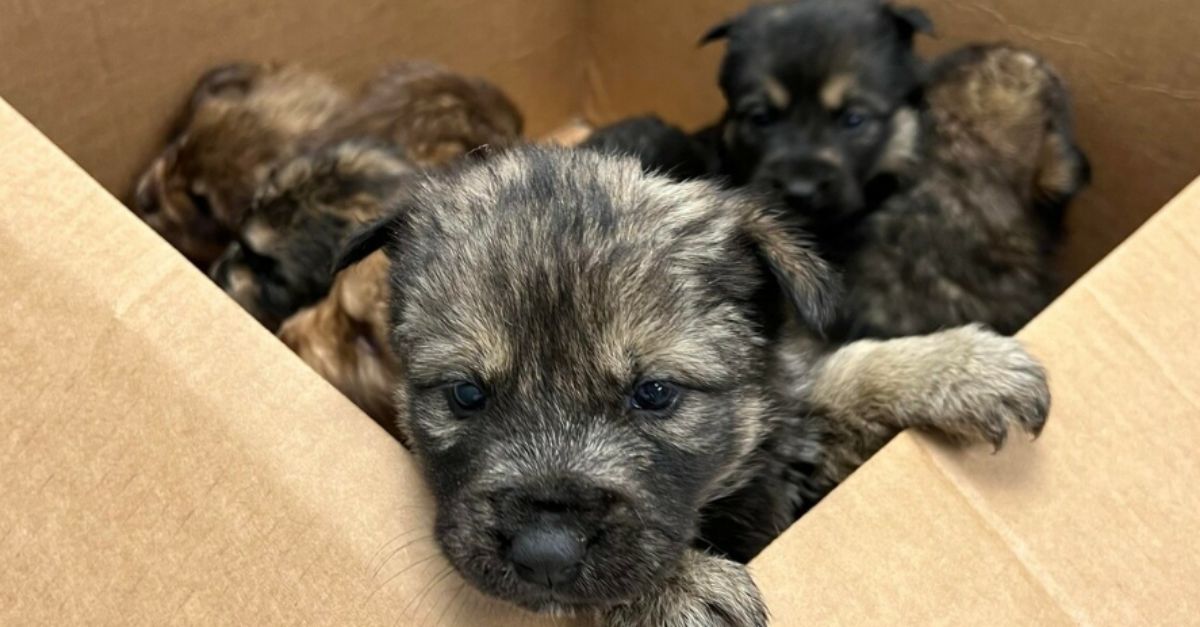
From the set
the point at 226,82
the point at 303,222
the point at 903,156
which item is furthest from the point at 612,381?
the point at 226,82

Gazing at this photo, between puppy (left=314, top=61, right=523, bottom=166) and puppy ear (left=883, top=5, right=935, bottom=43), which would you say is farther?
puppy (left=314, top=61, right=523, bottom=166)

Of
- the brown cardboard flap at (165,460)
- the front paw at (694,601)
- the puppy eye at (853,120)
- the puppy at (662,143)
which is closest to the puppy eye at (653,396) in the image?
the front paw at (694,601)

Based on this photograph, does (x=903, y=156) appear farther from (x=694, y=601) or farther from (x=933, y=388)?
(x=694, y=601)

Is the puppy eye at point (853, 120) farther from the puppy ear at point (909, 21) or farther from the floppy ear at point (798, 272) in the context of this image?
the floppy ear at point (798, 272)

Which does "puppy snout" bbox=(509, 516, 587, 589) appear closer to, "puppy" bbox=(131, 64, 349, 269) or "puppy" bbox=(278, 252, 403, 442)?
"puppy" bbox=(278, 252, 403, 442)

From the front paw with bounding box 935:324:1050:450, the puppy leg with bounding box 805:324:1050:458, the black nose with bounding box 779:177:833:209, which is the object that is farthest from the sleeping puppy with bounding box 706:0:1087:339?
the front paw with bounding box 935:324:1050:450

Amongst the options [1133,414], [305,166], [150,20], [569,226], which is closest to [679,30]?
[305,166]
